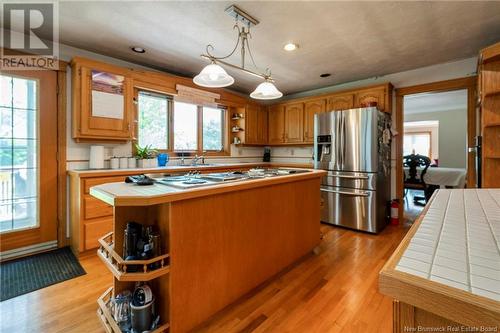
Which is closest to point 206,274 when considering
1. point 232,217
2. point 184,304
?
point 184,304

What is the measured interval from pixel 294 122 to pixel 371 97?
139 cm

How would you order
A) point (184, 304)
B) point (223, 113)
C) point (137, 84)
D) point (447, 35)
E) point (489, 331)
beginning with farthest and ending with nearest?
point (223, 113) < point (137, 84) < point (447, 35) < point (184, 304) < point (489, 331)

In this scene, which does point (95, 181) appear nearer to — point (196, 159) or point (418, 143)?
point (196, 159)

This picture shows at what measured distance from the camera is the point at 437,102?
577cm

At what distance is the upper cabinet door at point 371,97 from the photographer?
11.0 feet

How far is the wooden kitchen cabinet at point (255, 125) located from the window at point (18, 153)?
306cm

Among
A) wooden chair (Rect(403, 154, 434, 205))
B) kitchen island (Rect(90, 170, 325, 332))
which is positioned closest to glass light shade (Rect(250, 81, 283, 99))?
kitchen island (Rect(90, 170, 325, 332))

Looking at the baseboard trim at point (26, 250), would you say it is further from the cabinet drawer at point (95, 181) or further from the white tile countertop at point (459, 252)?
the white tile countertop at point (459, 252)

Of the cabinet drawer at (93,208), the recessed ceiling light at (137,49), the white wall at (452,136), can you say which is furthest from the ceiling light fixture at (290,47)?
the white wall at (452,136)

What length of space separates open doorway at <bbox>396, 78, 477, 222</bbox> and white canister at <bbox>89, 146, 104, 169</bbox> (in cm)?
377

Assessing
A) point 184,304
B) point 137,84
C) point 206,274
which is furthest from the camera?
point 137,84

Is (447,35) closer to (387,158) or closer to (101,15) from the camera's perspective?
(387,158)

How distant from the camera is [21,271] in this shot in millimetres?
2094

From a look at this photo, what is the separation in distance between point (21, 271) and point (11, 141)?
1343mm
